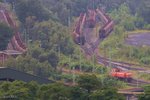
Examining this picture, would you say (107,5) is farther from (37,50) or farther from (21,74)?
(21,74)

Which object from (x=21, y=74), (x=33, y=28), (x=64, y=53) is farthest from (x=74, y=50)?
(x=21, y=74)

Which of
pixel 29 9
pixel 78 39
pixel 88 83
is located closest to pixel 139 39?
pixel 78 39

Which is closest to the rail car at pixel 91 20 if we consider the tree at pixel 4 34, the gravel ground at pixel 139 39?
the gravel ground at pixel 139 39

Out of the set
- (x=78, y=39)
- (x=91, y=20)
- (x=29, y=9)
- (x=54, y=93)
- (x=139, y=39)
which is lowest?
(x=54, y=93)

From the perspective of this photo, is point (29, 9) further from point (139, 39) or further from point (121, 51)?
point (139, 39)

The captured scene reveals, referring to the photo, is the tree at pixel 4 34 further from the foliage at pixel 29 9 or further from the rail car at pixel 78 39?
the rail car at pixel 78 39

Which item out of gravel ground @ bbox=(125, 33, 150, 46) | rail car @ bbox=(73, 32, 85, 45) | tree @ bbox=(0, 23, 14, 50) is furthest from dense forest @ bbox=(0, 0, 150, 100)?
rail car @ bbox=(73, 32, 85, 45)
